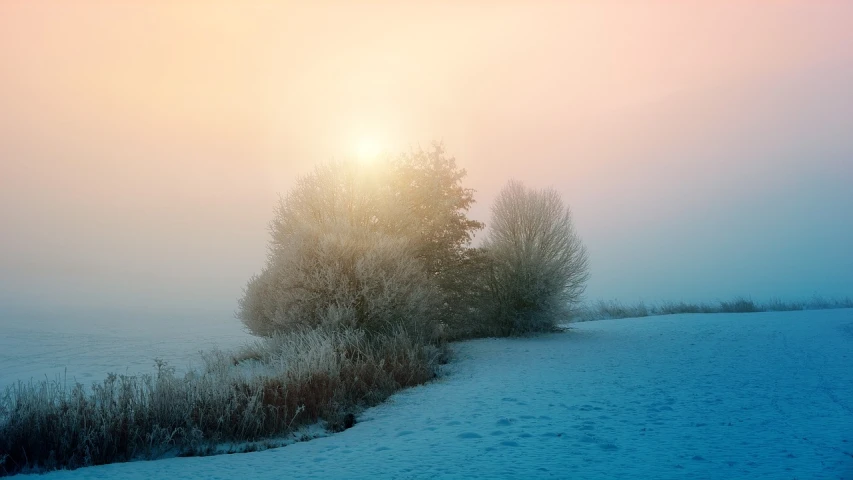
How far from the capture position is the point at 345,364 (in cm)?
902

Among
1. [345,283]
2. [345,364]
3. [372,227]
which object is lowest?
[345,364]

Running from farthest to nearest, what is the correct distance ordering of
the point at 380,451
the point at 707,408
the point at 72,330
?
1. the point at 72,330
2. the point at 707,408
3. the point at 380,451

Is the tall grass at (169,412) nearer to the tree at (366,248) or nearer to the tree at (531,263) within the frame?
the tree at (366,248)

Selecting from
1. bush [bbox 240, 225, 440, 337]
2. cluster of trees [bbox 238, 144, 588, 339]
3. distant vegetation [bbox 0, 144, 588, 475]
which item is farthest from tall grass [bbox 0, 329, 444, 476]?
cluster of trees [bbox 238, 144, 588, 339]

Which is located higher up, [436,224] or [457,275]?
[436,224]

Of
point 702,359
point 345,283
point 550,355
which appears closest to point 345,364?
point 345,283

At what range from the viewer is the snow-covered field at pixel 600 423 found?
4824 mm

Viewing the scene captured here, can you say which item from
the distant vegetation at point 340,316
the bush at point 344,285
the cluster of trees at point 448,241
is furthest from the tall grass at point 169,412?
the cluster of trees at point 448,241

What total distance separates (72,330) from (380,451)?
65.4 feet

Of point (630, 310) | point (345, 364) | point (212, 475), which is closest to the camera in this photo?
point (212, 475)

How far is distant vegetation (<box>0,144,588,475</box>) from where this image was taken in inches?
232

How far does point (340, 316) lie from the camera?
11.9 m

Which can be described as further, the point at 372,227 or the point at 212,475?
the point at 372,227

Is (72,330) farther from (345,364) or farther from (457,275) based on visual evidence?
(345,364)
